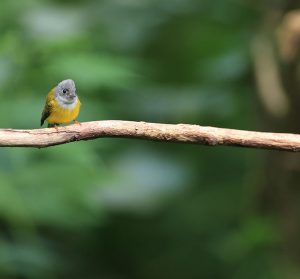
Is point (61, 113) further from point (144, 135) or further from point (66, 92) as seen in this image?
point (144, 135)

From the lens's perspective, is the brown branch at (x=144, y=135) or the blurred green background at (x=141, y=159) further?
the blurred green background at (x=141, y=159)

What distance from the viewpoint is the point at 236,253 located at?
4.35 meters

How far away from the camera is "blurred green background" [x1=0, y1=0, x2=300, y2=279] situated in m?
3.84

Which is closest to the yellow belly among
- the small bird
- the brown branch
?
the small bird

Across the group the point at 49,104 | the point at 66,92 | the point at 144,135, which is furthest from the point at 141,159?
the point at 144,135

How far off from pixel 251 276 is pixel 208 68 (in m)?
1.32

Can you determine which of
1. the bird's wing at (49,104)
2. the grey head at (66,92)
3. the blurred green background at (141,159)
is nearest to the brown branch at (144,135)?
the grey head at (66,92)

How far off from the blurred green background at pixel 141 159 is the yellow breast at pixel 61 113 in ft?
3.63

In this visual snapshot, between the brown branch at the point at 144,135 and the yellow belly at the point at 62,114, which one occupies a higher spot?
the yellow belly at the point at 62,114

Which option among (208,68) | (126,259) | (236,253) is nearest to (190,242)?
(126,259)

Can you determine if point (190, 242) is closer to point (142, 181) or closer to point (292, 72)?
point (142, 181)

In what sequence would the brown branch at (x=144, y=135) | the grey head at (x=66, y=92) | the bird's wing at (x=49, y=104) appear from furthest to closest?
the bird's wing at (x=49, y=104)
the grey head at (x=66, y=92)
the brown branch at (x=144, y=135)

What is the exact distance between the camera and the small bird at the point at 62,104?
216 centimetres

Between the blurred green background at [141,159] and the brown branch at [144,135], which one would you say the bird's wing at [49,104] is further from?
the blurred green background at [141,159]
